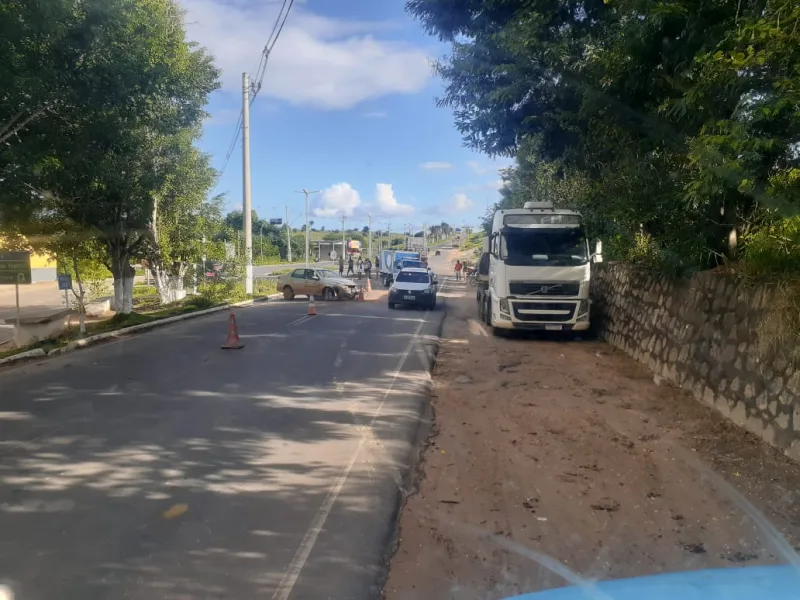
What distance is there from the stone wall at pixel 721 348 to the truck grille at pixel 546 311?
217 cm

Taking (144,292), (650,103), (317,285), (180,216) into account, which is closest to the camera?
(650,103)

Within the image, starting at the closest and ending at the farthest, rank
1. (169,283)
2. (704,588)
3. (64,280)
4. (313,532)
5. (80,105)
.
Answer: (704,588), (313,532), (80,105), (64,280), (169,283)

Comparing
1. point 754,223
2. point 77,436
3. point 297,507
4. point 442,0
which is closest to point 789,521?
point 297,507

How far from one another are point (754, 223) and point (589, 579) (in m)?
6.12

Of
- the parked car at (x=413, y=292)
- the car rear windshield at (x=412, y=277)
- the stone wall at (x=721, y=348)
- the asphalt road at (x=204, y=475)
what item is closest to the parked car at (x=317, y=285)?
the car rear windshield at (x=412, y=277)

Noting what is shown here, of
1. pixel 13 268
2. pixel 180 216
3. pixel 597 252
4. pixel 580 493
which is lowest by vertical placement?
pixel 580 493

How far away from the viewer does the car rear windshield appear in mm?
25406

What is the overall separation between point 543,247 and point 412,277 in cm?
1080

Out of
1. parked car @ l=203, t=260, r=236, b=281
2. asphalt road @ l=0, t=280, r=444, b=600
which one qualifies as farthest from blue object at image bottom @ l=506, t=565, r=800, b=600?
parked car @ l=203, t=260, r=236, b=281

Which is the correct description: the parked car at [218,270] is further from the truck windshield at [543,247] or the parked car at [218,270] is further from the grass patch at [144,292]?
the truck windshield at [543,247]

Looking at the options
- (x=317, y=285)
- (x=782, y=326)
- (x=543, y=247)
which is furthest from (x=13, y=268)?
(x=317, y=285)

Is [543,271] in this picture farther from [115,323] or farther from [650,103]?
[115,323]

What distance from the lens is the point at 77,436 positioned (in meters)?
7.02

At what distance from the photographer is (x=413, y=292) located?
24609 mm
